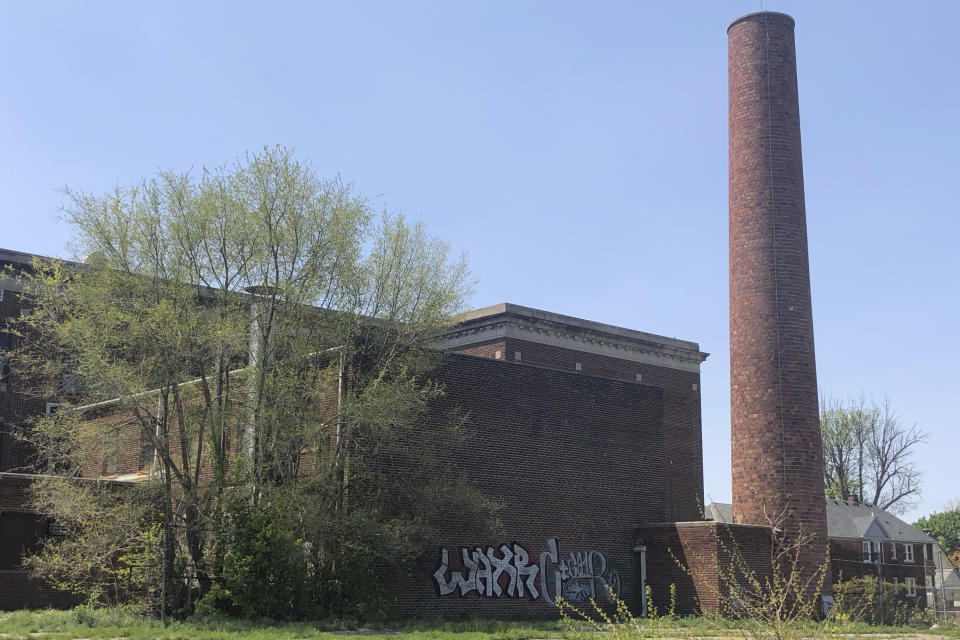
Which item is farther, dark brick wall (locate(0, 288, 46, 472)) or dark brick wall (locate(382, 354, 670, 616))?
dark brick wall (locate(0, 288, 46, 472))

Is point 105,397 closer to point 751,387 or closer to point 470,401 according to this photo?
point 470,401

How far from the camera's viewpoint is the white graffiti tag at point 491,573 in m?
27.5

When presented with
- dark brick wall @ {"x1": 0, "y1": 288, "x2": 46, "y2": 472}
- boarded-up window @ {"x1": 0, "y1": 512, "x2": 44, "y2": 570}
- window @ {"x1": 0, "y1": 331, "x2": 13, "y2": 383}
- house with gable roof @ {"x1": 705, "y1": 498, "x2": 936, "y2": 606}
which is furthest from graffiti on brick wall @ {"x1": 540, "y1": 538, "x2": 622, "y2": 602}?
window @ {"x1": 0, "y1": 331, "x2": 13, "y2": 383}

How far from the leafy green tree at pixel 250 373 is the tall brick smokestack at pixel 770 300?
9389 millimetres

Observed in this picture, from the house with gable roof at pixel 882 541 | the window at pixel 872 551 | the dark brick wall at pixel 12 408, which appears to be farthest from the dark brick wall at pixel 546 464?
the window at pixel 872 551

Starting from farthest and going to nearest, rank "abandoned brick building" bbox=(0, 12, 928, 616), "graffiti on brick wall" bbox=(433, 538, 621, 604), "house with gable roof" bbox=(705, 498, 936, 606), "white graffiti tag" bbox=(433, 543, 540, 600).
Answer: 1. "house with gable roof" bbox=(705, 498, 936, 606)
2. "abandoned brick building" bbox=(0, 12, 928, 616)
3. "graffiti on brick wall" bbox=(433, 538, 621, 604)
4. "white graffiti tag" bbox=(433, 543, 540, 600)

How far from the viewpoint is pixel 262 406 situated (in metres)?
24.8

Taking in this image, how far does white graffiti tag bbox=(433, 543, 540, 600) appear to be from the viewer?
90.1 ft

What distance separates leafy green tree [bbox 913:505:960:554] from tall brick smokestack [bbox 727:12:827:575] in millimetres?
71445

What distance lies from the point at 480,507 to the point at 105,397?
9922mm

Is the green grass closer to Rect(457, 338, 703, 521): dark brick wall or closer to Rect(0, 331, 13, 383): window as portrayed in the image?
Rect(457, 338, 703, 521): dark brick wall

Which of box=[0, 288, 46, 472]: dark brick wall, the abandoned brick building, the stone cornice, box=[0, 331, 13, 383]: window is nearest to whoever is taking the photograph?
the abandoned brick building

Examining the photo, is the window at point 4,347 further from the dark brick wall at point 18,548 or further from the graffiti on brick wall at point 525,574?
the graffiti on brick wall at point 525,574

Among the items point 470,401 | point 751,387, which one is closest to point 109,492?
point 470,401
